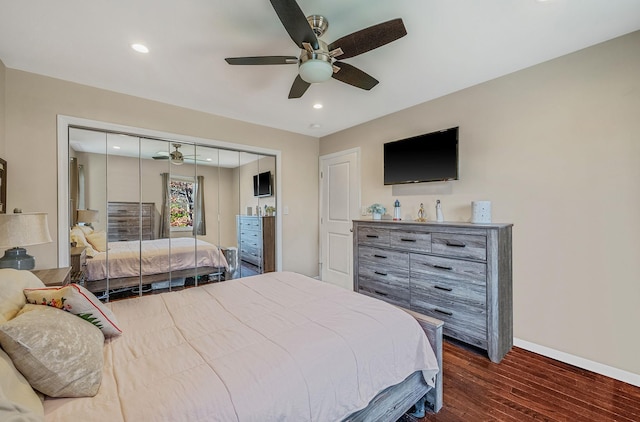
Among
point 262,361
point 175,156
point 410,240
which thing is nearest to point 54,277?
point 175,156

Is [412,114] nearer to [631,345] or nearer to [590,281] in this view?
[590,281]

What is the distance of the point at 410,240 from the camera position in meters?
2.80

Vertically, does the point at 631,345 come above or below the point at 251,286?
below

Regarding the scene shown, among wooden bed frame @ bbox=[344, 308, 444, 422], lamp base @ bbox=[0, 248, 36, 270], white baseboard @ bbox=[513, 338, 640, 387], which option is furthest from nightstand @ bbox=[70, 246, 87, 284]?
white baseboard @ bbox=[513, 338, 640, 387]

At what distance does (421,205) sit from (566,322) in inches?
63.3

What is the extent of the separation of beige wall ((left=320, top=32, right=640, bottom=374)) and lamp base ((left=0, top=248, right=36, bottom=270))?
150 inches

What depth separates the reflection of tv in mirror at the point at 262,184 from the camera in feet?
13.0

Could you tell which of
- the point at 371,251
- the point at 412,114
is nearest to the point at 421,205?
the point at 371,251

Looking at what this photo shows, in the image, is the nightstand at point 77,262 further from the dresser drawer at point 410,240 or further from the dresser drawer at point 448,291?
the dresser drawer at point 448,291

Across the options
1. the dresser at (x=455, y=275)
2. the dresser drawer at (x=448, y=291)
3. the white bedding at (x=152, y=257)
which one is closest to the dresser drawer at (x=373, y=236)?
the dresser at (x=455, y=275)

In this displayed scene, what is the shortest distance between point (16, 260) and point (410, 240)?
3250mm

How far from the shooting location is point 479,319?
233 cm

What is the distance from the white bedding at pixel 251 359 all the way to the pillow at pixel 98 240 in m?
1.43

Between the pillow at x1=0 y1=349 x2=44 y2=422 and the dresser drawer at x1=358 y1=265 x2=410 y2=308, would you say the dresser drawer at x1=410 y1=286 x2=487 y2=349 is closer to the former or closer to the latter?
the dresser drawer at x1=358 y1=265 x2=410 y2=308
